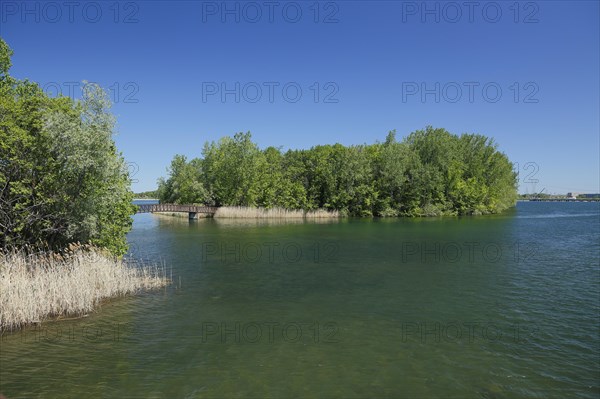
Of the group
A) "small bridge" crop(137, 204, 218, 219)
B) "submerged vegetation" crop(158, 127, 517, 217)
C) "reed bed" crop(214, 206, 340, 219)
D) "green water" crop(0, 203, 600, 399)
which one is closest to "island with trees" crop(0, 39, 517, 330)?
"green water" crop(0, 203, 600, 399)

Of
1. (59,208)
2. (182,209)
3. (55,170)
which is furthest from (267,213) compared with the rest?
(55,170)

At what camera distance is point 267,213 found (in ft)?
281

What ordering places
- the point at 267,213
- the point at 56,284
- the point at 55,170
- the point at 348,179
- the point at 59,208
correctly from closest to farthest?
the point at 56,284, the point at 55,170, the point at 59,208, the point at 267,213, the point at 348,179

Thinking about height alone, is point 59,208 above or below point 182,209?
above

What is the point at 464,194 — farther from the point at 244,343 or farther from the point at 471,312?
the point at 244,343

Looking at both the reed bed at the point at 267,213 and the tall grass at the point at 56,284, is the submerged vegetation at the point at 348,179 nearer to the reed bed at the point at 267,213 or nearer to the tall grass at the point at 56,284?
the reed bed at the point at 267,213

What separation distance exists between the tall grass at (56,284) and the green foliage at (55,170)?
1.47 meters

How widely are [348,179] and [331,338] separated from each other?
261ft

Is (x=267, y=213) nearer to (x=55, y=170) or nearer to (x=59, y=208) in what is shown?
(x=59, y=208)

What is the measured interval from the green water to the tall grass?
0.74 metres

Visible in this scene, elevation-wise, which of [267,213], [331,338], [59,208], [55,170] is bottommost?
[331,338]

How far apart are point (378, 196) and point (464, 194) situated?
887 inches

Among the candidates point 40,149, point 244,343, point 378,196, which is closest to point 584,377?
point 244,343

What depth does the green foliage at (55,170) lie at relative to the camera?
1767 centimetres
